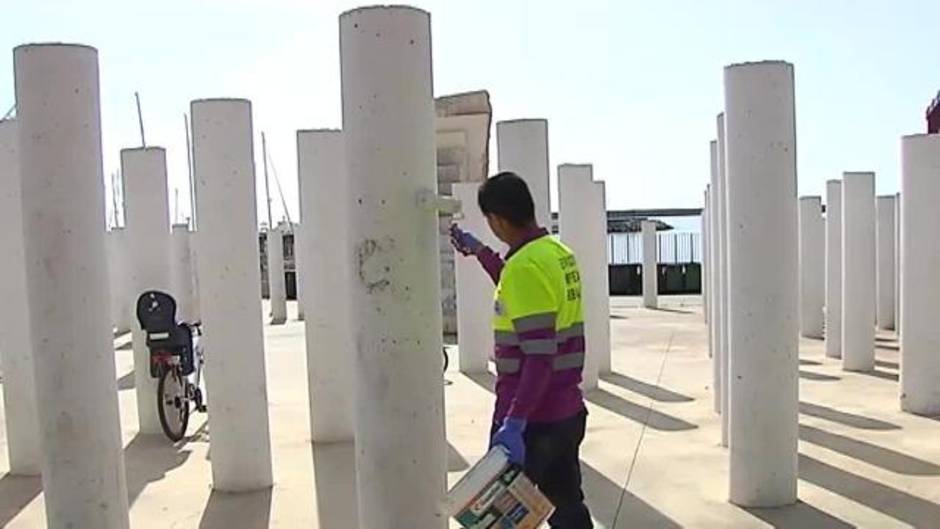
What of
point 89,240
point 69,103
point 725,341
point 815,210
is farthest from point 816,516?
point 815,210

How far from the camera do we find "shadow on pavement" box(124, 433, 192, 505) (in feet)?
22.9

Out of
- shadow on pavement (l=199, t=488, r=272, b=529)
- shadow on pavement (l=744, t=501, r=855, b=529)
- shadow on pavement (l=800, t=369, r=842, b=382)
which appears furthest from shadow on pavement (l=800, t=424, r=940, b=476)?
shadow on pavement (l=199, t=488, r=272, b=529)

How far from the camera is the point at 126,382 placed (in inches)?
477

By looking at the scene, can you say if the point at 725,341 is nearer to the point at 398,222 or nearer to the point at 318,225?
the point at 318,225

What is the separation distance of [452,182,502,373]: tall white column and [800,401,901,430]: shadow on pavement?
12.6ft

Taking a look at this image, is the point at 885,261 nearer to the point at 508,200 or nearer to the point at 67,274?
the point at 508,200

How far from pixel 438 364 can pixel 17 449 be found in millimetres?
4336

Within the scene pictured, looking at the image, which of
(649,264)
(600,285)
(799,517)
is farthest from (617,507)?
(649,264)

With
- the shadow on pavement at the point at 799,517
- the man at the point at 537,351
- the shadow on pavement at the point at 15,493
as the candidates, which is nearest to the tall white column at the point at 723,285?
the shadow on pavement at the point at 799,517

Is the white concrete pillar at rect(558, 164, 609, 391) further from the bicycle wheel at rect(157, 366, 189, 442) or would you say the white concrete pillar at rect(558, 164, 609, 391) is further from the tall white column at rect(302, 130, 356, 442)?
the bicycle wheel at rect(157, 366, 189, 442)

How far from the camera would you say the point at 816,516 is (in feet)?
18.6

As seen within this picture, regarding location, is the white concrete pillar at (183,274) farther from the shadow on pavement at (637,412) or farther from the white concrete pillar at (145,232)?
the shadow on pavement at (637,412)

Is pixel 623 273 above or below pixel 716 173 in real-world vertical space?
below

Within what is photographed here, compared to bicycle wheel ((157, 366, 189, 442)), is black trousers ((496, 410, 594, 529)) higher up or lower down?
higher up
